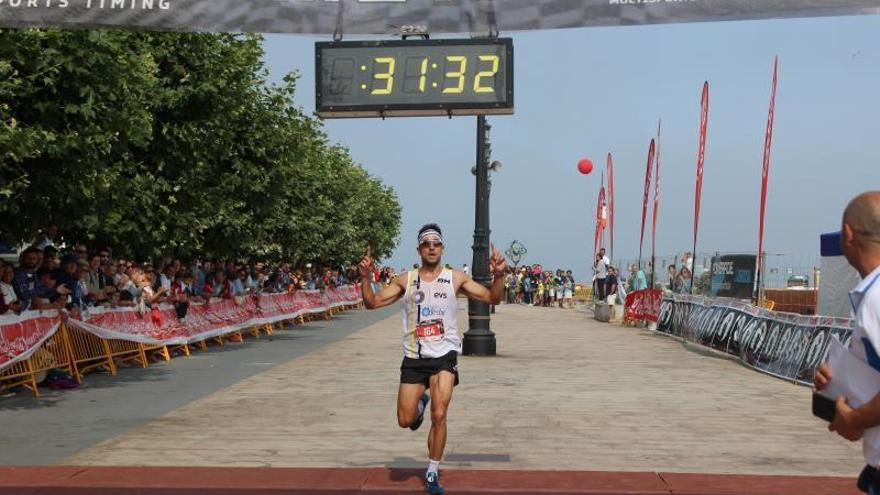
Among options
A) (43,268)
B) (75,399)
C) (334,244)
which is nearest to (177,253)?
(43,268)

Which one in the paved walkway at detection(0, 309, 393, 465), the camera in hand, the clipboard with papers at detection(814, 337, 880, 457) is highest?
the clipboard with papers at detection(814, 337, 880, 457)

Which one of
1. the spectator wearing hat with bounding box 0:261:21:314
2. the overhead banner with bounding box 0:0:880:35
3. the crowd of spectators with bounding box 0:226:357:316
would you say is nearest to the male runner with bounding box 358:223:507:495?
the overhead banner with bounding box 0:0:880:35

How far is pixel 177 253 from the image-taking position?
2688 cm

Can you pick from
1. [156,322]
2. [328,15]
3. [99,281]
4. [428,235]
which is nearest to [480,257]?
[156,322]

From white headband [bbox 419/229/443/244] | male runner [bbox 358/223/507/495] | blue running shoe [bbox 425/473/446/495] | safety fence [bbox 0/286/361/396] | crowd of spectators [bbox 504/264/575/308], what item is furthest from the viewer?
crowd of spectators [bbox 504/264/575/308]

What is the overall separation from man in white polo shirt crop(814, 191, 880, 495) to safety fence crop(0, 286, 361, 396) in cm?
1187

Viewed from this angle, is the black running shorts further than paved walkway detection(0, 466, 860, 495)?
Yes

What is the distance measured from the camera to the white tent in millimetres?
19861

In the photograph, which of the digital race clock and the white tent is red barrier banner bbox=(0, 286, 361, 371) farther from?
the white tent

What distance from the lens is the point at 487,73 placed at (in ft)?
32.4

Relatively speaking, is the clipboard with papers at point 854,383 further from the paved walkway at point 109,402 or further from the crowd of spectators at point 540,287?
the crowd of spectators at point 540,287

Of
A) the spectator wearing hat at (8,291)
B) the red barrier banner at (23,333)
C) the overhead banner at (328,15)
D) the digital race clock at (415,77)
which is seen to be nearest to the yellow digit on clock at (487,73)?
the digital race clock at (415,77)

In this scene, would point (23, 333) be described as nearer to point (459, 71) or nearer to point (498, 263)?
point (459, 71)

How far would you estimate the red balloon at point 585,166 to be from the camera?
39344 millimetres
